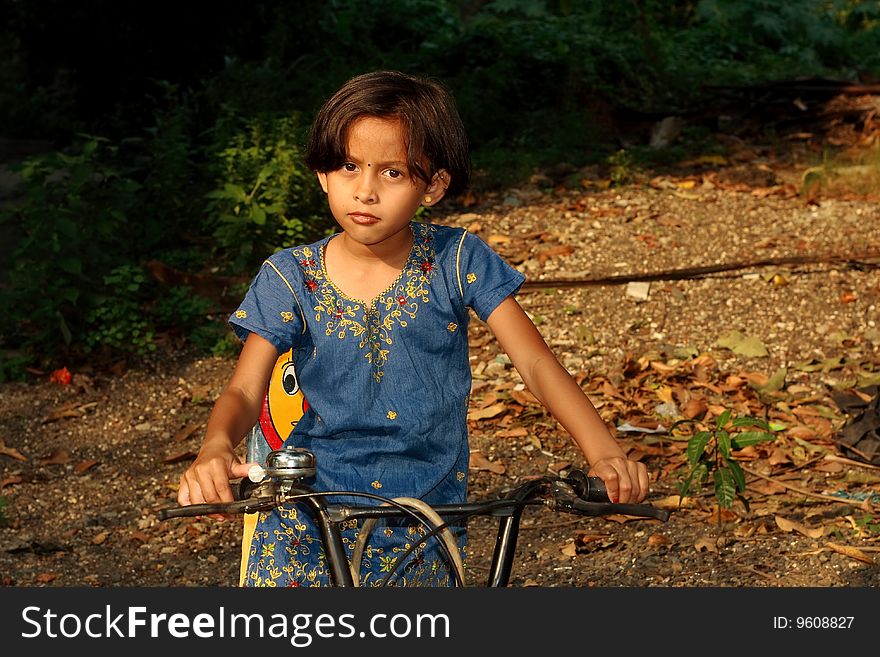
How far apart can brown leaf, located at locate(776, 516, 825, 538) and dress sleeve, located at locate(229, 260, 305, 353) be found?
10.8 feet

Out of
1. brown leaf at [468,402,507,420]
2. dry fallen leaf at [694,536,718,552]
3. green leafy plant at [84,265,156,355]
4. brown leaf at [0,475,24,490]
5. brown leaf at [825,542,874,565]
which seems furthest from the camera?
green leafy plant at [84,265,156,355]

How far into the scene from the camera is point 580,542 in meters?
5.79

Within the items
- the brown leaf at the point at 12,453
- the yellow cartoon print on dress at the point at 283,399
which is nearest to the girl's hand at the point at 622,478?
the yellow cartoon print on dress at the point at 283,399

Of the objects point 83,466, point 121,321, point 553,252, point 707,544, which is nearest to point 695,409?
point 707,544

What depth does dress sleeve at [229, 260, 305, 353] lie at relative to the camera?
3.01 meters

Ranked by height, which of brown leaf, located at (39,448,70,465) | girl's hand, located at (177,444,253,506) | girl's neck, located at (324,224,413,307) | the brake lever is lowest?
brown leaf, located at (39,448,70,465)

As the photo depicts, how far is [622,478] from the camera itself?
8.48ft

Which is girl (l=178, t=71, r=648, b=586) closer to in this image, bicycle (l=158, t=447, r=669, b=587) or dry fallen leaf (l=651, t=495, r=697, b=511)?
bicycle (l=158, t=447, r=669, b=587)

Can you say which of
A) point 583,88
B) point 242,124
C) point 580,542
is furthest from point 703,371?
point 583,88

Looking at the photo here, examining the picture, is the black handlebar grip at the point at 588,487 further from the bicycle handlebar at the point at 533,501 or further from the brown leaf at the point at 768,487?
the brown leaf at the point at 768,487

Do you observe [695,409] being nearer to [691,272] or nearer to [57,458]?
[691,272]

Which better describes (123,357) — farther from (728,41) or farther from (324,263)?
(728,41)

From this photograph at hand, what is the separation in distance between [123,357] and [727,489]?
4076mm

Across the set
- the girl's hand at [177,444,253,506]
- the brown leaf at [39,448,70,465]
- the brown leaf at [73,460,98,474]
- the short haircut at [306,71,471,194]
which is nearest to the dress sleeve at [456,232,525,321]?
the short haircut at [306,71,471,194]
